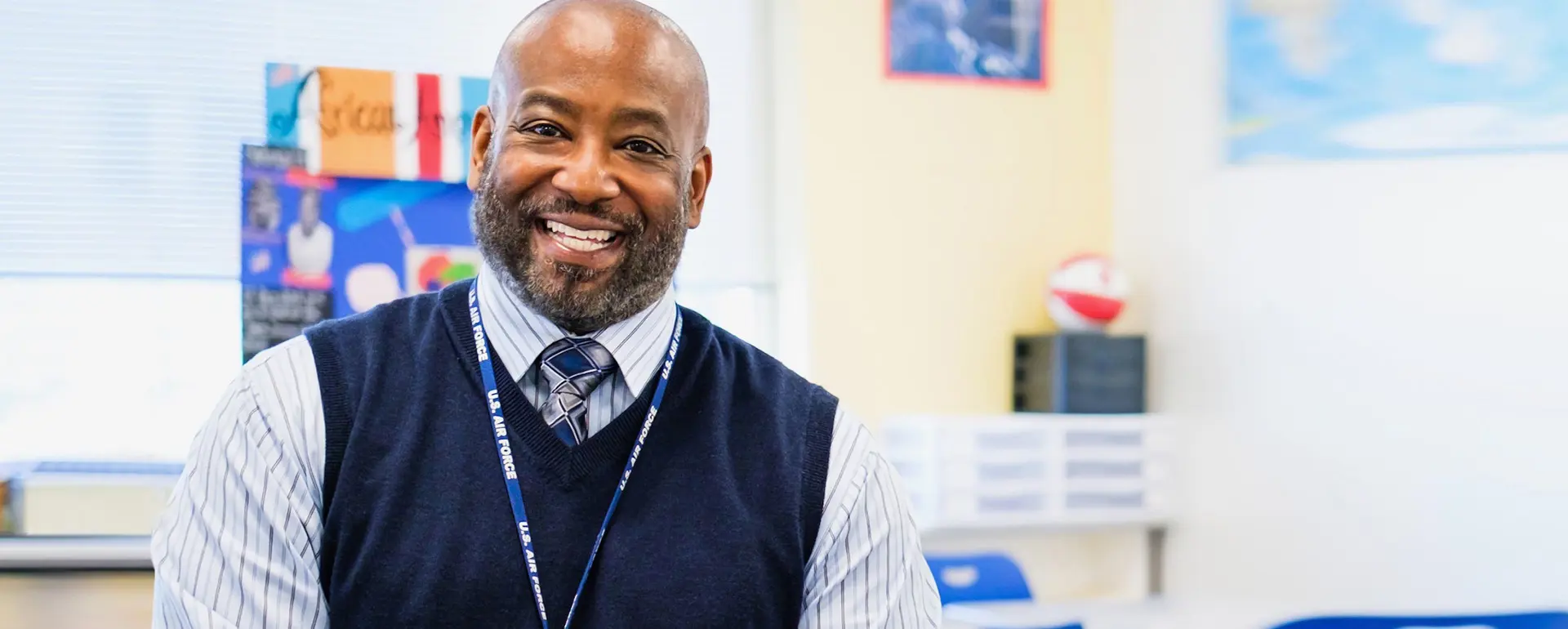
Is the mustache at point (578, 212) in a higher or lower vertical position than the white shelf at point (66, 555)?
higher

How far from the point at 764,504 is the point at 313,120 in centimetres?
277

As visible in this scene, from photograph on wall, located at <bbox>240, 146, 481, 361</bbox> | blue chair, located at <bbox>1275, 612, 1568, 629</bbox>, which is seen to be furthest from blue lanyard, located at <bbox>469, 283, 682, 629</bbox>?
photograph on wall, located at <bbox>240, 146, 481, 361</bbox>

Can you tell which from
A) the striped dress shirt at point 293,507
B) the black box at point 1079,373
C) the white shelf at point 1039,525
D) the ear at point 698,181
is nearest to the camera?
the striped dress shirt at point 293,507

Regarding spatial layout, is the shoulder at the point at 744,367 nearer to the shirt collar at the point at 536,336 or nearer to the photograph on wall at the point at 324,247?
the shirt collar at the point at 536,336

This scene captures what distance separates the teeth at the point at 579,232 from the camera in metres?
1.32

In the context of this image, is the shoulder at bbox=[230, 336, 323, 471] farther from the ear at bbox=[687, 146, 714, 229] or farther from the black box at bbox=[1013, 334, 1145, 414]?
the black box at bbox=[1013, 334, 1145, 414]

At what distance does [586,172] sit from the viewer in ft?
4.22

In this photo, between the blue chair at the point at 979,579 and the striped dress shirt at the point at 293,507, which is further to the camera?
the blue chair at the point at 979,579

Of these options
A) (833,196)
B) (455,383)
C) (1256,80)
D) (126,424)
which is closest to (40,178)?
(126,424)

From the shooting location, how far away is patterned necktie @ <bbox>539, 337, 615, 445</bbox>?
4.48 feet

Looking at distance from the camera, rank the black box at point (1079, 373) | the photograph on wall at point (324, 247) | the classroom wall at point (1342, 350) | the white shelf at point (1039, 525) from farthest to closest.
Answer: the black box at point (1079, 373), the white shelf at point (1039, 525), the photograph on wall at point (324, 247), the classroom wall at point (1342, 350)

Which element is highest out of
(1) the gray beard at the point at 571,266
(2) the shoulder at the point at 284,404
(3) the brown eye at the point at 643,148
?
(3) the brown eye at the point at 643,148

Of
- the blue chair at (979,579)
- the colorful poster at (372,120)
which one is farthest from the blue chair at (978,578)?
the colorful poster at (372,120)

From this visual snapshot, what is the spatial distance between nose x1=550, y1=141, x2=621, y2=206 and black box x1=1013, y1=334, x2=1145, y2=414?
304 cm
